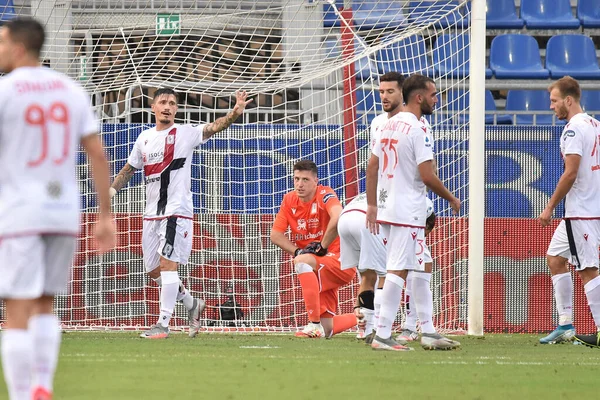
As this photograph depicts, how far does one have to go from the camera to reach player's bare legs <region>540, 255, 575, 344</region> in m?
9.82

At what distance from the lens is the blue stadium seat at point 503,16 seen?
1772cm

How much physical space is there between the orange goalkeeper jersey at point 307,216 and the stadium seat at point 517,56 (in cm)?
705

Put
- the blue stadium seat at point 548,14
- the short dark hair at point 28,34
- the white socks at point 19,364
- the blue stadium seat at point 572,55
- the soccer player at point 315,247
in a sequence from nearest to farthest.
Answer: the white socks at point 19,364
the short dark hair at point 28,34
the soccer player at point 315,247
the blue stadium seat at point 572,55
the blue stadium seat at point 548,14

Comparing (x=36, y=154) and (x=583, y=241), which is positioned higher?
(x=36, y=154)

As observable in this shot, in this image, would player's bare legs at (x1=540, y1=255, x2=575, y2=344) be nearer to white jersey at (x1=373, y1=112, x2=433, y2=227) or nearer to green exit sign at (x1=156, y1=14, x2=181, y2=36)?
white jersey at (x1=373, y1=112, x2=433, y2=227)

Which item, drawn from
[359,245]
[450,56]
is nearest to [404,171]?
[359,245]

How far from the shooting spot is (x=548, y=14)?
18031 millimetres

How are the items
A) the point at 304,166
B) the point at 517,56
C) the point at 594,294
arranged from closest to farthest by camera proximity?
the point at 594,294
the point at 304,166
the point at 517,56

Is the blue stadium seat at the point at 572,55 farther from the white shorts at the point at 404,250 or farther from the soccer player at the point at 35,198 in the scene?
the soccer player at the point at 35,198

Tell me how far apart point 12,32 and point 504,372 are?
364 cm

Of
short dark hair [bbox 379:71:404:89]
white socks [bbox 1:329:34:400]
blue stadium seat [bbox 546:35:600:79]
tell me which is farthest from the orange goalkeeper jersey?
blue stadium seat [bbox 546:35:600:79]

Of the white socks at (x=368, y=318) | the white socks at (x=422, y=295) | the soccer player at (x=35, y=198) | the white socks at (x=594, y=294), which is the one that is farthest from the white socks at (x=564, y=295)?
the soccer player at (x=35, y=198)

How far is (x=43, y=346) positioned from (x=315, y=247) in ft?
18.7

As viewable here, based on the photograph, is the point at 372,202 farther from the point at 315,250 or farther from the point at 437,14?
the point at 437,14
